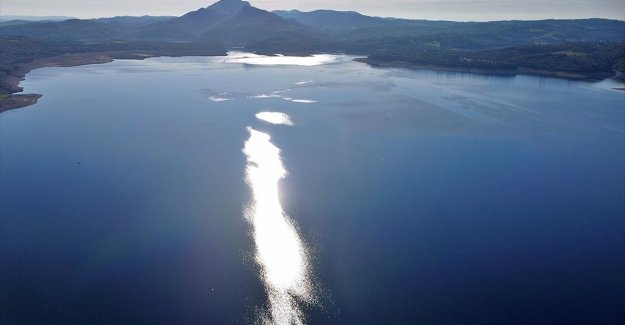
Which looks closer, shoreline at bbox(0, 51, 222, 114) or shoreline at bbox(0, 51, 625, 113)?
shoreline at bbox(0, 51, 222, 114)

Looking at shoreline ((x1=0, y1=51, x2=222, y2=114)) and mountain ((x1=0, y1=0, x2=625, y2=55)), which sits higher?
mountain ((x1=0, y1=0, x2=625, y2=55))

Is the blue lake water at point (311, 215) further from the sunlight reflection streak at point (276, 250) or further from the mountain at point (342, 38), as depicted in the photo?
the mountain at point (342, 38)

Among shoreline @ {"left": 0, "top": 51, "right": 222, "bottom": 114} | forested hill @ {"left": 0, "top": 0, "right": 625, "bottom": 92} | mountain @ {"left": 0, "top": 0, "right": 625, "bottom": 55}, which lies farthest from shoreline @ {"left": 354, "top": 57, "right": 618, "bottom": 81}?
shoreline @ {"left": 0, "top": 51, "right": 222, "bottom": 114}

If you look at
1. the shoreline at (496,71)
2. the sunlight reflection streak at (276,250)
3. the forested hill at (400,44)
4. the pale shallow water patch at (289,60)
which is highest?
the forested hill at (400,44)

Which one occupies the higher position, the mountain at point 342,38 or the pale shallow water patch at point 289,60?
the mountain at point 342,38

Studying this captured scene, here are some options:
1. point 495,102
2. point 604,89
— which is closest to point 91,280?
point 495,102

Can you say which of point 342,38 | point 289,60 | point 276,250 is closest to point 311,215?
point 276,250

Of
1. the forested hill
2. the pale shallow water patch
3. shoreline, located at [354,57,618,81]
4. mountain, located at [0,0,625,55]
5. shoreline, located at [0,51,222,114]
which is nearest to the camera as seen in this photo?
shoreline, located at [0,51,222,114]

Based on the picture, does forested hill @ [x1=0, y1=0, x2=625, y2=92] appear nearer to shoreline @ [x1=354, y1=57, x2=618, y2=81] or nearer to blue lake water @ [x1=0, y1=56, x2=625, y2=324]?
shoreline @ [x1=354, y1=57, x2=618, y2=81]

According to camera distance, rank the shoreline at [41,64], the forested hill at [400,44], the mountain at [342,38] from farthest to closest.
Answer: the mountain at [342,38], the forested hill at [400,44], the shoreline at [41,64]

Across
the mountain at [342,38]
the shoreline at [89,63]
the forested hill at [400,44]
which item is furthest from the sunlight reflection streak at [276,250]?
the mountain at [342,38]
